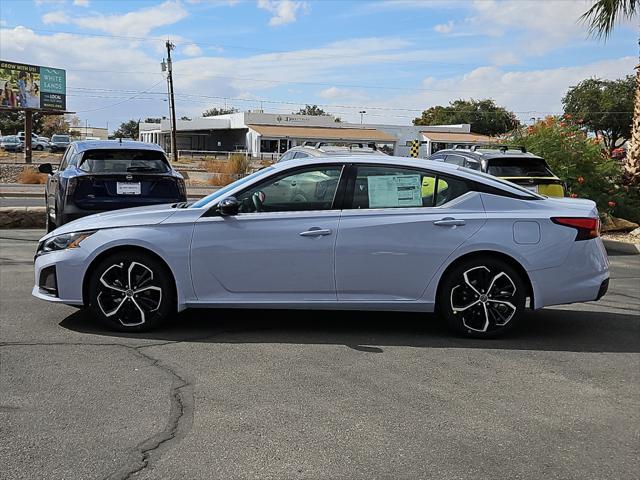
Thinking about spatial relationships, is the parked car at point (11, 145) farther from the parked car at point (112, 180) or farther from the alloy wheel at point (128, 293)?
the alloy wheel at point (128, 293)

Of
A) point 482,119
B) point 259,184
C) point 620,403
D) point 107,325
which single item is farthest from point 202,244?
point 482,119

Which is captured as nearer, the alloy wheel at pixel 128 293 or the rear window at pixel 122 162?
the alloy wheel at pixel 128 293

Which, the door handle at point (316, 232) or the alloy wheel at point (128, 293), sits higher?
the door handle at point (316, 232)

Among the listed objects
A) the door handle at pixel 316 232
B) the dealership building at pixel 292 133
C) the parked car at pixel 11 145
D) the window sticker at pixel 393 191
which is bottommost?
the door handle at pixel 316 232

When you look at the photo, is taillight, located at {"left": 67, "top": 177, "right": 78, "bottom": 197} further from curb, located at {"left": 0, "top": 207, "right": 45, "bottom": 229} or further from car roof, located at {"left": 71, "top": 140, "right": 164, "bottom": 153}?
curb, located at {"left": 0, "top": 207, "right": 45, "bottom": 229}

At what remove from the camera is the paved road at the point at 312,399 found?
3621mm

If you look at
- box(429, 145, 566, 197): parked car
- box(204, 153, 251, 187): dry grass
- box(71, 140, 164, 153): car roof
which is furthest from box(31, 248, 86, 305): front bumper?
box(204, 153, 251, 187): dry grass

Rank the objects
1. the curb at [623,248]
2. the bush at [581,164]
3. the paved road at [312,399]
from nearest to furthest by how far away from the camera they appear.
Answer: the paved road at [312,399]
the curb at [623,248]
the bush at [581,164]

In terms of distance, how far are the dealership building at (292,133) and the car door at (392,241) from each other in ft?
188

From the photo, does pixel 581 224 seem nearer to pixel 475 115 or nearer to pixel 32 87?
pixel 32 87

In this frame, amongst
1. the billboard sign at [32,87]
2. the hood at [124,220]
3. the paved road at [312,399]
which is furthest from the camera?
the billboard sign at [32,87]

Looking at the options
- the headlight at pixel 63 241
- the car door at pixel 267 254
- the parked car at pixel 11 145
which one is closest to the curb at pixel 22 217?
the headlight at pixel 63 241

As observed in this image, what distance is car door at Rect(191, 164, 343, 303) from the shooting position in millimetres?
5766

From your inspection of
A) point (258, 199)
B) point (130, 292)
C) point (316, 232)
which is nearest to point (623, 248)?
point (316, 232)
